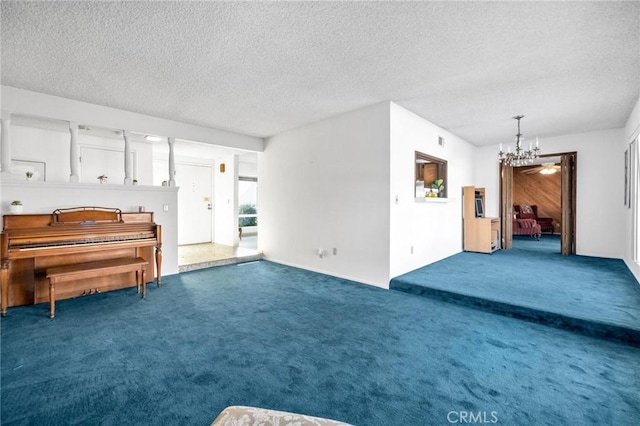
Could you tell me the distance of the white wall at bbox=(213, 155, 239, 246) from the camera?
735 centimetres

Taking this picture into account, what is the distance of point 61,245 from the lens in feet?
11.2

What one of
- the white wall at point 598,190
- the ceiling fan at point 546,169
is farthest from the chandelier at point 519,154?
the ceiling fan at point 546,169

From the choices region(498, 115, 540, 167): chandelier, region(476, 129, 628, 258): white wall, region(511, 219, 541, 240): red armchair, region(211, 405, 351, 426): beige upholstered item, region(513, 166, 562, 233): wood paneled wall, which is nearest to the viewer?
region(211, 405, 351, 426): beige upholstered item

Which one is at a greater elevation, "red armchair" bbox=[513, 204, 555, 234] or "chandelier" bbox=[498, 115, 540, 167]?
"chandelier" bbox=[498, 115, 540, 167]

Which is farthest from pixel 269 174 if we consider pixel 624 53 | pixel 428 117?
pixel 624 53

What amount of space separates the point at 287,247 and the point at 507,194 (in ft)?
17.9

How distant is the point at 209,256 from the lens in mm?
5914

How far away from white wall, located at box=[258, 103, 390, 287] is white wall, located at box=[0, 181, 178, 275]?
6.19ft

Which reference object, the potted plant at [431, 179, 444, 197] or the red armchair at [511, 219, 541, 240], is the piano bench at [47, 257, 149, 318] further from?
the red armchair at [511, 219, 541, 240]

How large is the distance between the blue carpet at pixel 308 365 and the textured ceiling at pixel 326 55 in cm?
264

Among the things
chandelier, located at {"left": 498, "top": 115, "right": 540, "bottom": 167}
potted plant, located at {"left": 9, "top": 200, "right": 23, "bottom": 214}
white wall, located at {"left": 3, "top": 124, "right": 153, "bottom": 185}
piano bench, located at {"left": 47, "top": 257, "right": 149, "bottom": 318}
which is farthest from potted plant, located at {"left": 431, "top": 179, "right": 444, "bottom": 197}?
potted plant, located at {"left": 9, "top": 200, "right": 23, "bottom": 214}

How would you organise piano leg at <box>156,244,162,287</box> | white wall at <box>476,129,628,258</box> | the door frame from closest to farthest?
piano leg at <box>156,244,162,287</box> < white wall at <box>476,129,628,258</box> < the door frame

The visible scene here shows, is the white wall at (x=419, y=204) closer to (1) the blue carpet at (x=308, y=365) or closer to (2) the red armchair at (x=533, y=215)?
(1) the blue carpet at (x=308, y=365)

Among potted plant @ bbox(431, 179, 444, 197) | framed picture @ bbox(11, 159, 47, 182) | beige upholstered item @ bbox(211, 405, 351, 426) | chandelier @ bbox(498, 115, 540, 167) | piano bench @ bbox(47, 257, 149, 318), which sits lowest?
beige upholstered item @ bbox(211, 405, 351, 426)
